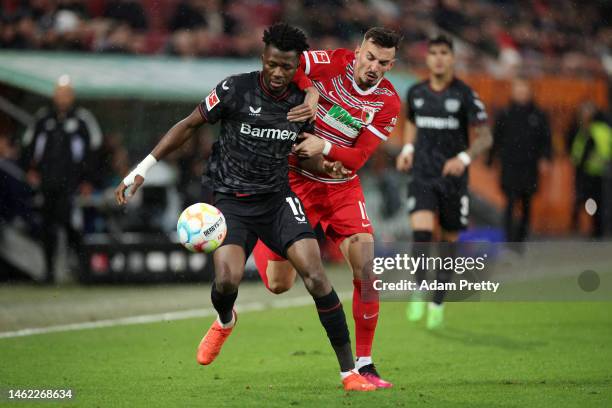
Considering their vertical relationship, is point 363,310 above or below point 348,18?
below

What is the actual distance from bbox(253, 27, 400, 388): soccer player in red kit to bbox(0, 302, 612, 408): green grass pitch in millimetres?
700

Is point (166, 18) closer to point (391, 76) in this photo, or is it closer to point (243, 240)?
point (391, 76)

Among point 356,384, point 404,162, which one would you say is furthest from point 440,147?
point 356,384

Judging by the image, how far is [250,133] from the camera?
7.40 m

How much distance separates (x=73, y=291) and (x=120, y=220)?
2.30 meters

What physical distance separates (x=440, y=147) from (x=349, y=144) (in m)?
2.77

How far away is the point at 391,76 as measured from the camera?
18125mm

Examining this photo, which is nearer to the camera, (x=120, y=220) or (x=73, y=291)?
(x=73, y=291)

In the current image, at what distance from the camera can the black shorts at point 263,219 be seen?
7391mm

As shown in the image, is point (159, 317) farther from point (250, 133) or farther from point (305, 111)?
point (305, 111)

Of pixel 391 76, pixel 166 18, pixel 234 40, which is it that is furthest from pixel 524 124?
pixel 166 18

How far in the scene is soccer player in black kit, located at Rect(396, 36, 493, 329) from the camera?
10.4m

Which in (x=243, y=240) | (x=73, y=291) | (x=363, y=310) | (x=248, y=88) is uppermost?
(x=248, y=88)

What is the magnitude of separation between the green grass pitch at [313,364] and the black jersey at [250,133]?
1.35 meters
